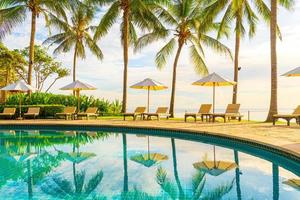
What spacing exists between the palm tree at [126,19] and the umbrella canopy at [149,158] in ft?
40.0

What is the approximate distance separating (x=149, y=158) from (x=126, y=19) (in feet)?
46.3

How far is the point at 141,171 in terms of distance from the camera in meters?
7.71

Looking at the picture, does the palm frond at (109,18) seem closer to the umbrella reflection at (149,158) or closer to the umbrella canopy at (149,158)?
the umbrella reflection at (149,158)

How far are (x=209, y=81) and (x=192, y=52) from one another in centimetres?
662

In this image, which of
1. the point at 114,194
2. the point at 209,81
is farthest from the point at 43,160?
the point at 209,81

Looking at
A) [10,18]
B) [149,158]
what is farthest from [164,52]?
[149,158]

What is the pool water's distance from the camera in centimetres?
597

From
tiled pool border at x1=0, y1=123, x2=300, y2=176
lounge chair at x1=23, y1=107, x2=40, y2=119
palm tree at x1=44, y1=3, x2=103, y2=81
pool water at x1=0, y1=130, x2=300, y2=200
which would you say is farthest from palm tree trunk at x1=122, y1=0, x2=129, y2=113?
pool water at x1=0, y1=130, x2=300, y2=200

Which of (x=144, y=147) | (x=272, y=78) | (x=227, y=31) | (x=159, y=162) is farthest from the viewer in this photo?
(x=227, y=31)

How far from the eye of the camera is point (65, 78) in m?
45.3

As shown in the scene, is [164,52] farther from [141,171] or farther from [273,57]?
[141,171]

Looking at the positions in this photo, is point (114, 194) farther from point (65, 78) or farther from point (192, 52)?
point (65, 78)

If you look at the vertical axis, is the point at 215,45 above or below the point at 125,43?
above

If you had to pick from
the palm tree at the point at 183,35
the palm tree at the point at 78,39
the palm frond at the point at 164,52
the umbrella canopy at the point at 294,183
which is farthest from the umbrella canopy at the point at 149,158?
the palm tree at the point at 78,39
